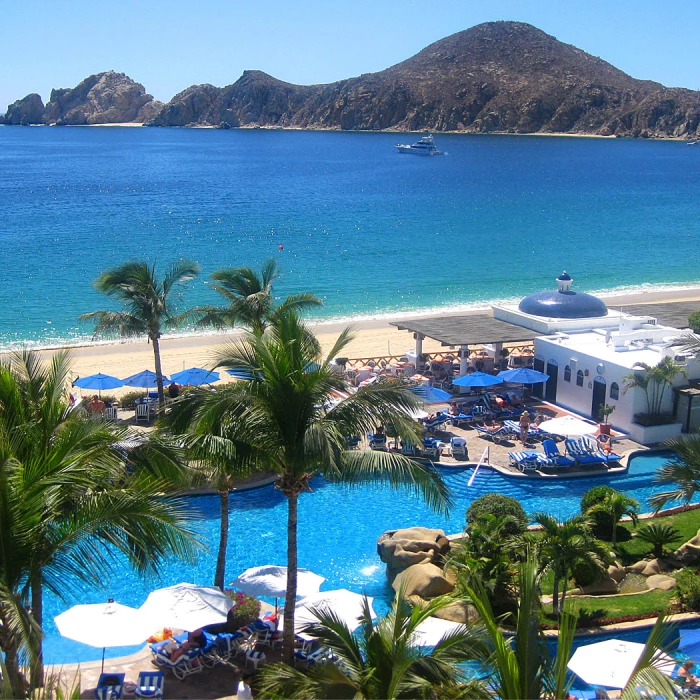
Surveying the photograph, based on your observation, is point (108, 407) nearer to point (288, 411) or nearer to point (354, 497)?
point (354, 497)

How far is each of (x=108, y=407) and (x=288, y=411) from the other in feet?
48.4

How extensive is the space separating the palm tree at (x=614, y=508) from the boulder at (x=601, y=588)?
4.89ft

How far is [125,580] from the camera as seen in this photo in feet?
48.4

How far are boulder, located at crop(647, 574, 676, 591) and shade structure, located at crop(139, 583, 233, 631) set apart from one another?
687 centimetres

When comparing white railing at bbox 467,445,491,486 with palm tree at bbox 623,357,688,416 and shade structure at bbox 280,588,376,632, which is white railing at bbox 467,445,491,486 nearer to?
palm tree at bbox 623,357,688,416

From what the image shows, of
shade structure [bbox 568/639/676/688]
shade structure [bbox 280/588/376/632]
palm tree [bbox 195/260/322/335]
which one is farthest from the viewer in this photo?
palm tree [bbox 195/260/322/335]

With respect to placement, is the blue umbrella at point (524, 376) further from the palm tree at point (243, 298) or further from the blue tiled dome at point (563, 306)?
the palm tree at point (243, 298)

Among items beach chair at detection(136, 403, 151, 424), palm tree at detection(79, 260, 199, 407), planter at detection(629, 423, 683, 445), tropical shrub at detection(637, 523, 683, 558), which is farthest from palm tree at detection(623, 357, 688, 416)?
beach chair at detection(136, 403, 151, 424)

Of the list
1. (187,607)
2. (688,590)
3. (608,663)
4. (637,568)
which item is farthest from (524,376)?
(187,607)

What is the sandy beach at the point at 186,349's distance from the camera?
29.5 m

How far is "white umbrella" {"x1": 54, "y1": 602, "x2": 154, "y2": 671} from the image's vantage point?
10445 mm

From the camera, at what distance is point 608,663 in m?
10.4

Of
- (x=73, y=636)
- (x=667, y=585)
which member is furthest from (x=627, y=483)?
(x=73, y=636)

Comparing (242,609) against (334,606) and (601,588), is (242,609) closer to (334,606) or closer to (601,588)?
(334,606)
